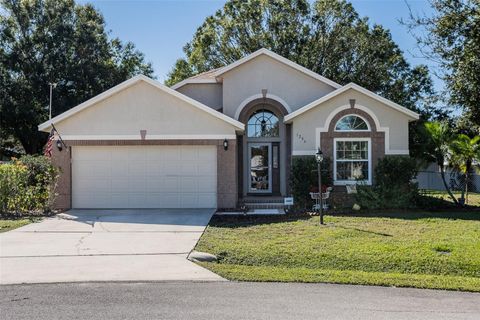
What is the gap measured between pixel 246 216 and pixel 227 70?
6581mm

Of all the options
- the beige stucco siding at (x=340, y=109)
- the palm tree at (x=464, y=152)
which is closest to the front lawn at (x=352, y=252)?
the beige stucco siding at (x=340, y=109)

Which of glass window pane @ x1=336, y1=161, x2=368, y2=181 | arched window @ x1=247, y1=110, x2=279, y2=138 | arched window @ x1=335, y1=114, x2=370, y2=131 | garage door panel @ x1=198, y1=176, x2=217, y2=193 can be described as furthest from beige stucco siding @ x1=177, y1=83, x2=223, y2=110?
glass window pane @ x1=336, y1=161, x2=368, y2=181

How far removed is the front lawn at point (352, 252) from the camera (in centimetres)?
805

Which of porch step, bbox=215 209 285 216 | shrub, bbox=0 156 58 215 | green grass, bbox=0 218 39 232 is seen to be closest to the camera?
green grass, bbox=0 218 39 232

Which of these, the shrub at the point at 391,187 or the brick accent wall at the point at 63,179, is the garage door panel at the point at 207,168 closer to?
the brick accent wall at the point at 63,179

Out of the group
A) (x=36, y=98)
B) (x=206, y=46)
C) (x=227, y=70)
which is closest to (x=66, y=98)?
(x=36, y=98)

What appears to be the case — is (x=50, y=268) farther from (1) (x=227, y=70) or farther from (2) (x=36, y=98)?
(2) (x=36, y=98)

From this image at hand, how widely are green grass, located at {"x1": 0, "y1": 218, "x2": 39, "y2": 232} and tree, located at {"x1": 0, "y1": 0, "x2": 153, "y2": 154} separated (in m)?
18.5

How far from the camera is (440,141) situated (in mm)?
17641

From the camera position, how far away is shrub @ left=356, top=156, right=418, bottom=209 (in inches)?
640

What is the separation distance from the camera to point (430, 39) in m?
16.4

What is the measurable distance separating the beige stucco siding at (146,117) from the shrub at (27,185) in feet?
4.83

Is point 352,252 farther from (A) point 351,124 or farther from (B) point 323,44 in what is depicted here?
(B) point 323,44

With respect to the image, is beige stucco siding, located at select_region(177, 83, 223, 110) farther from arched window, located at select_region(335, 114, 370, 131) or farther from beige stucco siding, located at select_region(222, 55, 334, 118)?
arched window, located at select_region(335, 114, 370, 131)
